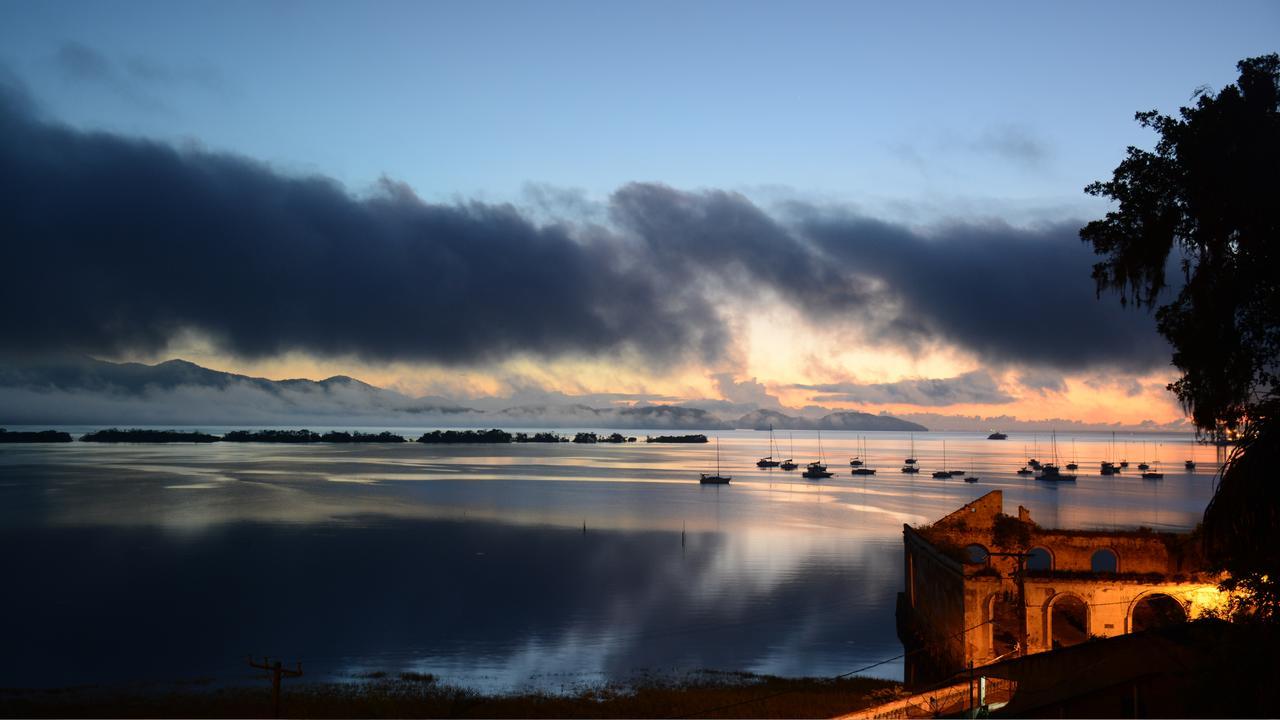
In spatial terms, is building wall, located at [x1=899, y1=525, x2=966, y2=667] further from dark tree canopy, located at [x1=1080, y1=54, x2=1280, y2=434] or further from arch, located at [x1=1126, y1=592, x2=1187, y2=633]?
dark tree canopy, located at [x1=1080, y1=54, x2=1280, y2=434]

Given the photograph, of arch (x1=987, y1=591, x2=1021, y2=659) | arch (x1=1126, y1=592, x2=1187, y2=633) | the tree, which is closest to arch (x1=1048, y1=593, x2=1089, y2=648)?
arch (x1=987, y1=591, x2=1021, y2=659)

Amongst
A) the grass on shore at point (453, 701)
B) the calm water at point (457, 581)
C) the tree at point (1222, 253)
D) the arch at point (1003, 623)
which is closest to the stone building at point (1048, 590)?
the arch at point (1003, 623)

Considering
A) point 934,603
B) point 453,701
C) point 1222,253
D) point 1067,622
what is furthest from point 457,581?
point 1222,253

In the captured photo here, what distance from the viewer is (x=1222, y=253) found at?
509 inches

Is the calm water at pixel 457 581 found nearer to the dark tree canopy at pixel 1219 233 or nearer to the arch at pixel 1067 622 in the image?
the arch at pixel 1067 622

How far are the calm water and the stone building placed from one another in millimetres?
7531

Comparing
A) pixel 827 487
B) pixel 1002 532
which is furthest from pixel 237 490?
pixel 1002 532

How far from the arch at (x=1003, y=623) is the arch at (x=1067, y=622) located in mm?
873

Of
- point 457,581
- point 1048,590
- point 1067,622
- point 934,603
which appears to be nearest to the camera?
point 1048,590

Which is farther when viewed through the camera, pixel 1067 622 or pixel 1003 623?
pixel 1067 622

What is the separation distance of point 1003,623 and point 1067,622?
5536 millimetres

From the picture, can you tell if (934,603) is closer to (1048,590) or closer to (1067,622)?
(1067,622)

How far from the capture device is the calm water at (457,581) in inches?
1422

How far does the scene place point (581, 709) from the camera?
93.7 ft
